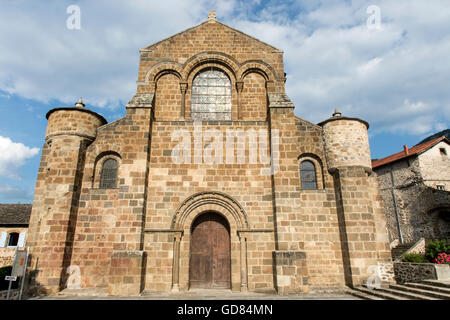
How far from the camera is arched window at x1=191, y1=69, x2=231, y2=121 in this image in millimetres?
12477

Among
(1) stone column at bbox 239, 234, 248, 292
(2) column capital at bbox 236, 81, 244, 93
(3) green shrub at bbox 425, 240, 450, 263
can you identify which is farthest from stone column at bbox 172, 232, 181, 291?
(3) green shrub at bbox 425, 240, 450, 263

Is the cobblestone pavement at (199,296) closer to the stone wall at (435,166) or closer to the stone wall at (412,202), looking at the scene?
the stone wall at (412,202)

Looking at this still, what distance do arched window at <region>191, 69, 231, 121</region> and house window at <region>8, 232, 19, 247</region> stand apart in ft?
67.9

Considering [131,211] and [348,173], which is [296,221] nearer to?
[348,173]

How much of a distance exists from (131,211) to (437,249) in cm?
1317

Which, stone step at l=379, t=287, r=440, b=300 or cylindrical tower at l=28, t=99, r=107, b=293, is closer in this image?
stone step at l=379, t=287, r=440, b=300

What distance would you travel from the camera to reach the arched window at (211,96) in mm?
12477

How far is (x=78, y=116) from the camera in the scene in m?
11.7

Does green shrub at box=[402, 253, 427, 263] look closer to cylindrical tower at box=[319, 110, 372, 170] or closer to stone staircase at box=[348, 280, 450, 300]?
stone staircase at box=[348, 280, 450, 300]

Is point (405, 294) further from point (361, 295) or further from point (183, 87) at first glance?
point (183, 87)

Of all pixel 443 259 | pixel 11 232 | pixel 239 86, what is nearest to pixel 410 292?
pixel 443 259

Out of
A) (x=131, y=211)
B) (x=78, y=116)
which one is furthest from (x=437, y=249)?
(x=78, y=116)

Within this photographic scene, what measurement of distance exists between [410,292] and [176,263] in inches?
317
